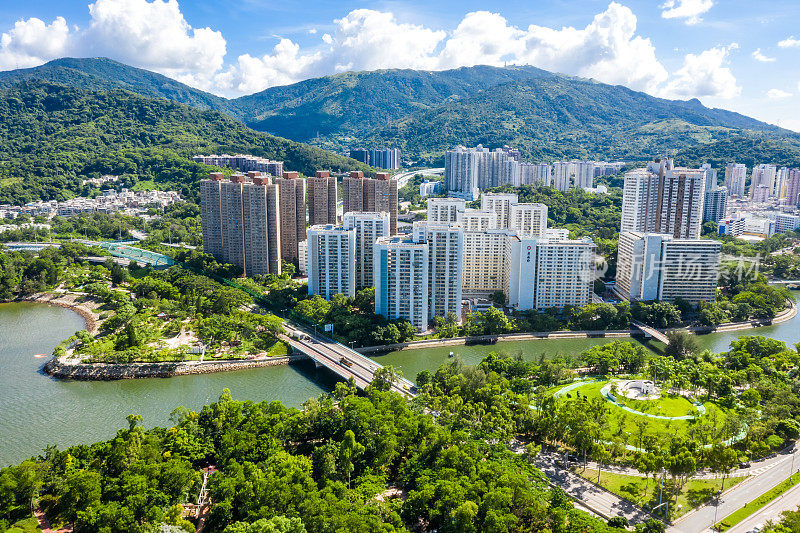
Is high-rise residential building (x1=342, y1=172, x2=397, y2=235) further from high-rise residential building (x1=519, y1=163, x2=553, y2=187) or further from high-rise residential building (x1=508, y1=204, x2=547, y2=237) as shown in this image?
high-rise residential building (x1=519, y1=163, x2=553, y2=187)

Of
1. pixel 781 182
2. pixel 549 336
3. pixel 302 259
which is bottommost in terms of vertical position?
pixel 549 336

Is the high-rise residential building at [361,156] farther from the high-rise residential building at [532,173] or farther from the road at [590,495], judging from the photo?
the road at [590,495]

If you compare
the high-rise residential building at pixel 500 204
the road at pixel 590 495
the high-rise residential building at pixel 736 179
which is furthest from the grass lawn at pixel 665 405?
the high-rise residential building at pixel 736 179

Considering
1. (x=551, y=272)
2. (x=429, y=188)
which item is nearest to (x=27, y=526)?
(x=551, y=272)

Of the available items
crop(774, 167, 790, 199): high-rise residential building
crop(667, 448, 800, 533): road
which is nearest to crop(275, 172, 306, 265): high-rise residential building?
crop(667, 448, 800, 533): road

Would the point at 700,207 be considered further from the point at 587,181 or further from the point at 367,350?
the point at 587,181

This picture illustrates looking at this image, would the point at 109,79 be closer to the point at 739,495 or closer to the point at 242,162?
the point at 242,162
